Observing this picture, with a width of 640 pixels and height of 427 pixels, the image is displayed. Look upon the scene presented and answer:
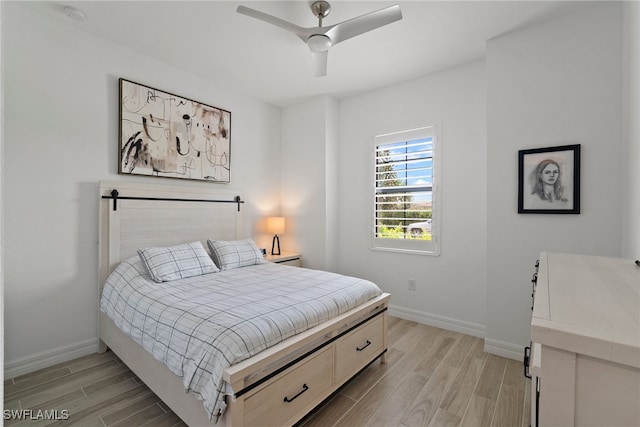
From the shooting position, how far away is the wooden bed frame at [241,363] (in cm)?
144

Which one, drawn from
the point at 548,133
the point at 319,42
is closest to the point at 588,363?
the point at 319,42

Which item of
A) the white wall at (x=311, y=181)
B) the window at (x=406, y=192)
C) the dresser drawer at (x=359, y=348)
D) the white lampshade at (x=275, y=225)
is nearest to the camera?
the dresser drawer at (x=359, y=348)

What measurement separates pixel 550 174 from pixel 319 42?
2.07 m

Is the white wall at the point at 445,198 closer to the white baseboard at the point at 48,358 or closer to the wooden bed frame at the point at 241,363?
the wooden bed frame at the point at 241,363

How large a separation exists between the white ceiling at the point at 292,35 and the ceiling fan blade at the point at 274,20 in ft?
1.00

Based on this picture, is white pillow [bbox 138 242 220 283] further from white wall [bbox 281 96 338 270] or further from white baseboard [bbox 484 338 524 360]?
Result: white baseboard [bbox 484 338 524 360]

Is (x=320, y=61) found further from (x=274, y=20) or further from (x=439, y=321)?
(x=439, y=321)

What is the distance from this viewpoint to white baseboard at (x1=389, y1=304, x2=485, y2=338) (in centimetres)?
298

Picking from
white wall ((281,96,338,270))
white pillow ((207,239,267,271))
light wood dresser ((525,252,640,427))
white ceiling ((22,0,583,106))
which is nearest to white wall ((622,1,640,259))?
white ceiling ((22,0,583,106))

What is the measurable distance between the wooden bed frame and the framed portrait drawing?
1455 millimetres

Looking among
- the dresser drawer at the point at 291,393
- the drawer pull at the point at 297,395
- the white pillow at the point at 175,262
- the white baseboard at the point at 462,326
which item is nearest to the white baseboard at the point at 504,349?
the white baseboard at the point at 462,326

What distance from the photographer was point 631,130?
1.85 metres

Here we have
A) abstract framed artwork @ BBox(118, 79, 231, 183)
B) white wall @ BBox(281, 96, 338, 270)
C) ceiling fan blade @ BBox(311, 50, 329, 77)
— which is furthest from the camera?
white wall @ BBox(281, 96, 338, 270)

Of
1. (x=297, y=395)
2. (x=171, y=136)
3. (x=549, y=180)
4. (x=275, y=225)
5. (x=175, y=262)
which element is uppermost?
(x=171, y=136)
